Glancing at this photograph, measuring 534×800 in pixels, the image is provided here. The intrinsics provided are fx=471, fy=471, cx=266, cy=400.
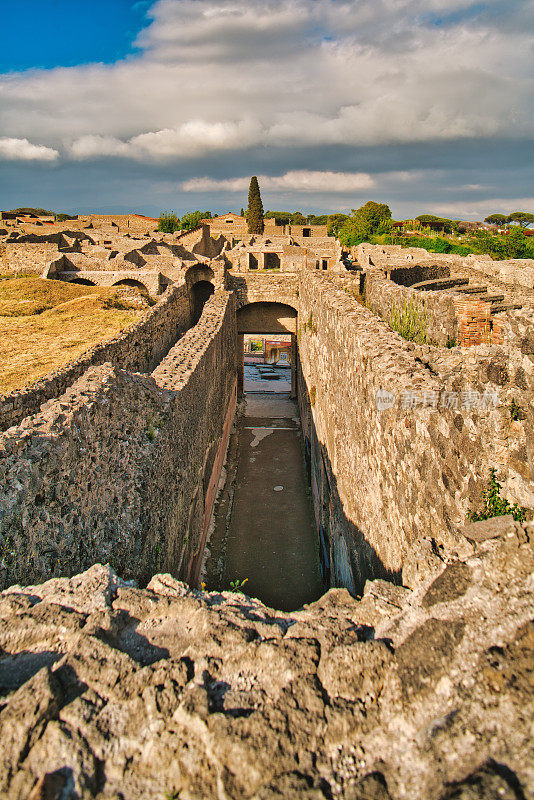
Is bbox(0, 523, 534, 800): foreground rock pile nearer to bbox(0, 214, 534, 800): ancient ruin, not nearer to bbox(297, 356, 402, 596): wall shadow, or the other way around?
bbox(0, 214, 534, 800): ancient ruin

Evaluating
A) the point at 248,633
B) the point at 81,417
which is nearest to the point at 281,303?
the point at 81,417

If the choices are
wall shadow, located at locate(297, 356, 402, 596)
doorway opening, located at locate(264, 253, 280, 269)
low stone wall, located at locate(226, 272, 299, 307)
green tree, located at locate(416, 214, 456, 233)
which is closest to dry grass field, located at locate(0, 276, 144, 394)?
low stone wall, located at locate(226, 272, 299, 307)

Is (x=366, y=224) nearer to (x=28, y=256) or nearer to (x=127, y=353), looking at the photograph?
(x=28, y=256)

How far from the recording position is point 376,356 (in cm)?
479

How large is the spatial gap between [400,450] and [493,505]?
3.68ft

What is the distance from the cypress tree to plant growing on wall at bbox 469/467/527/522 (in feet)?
187

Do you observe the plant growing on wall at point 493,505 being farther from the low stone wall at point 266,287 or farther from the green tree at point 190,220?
the green tree at point 190,220

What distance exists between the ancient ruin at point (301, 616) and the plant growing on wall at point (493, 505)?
0.7 inches

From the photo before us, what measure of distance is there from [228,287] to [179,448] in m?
13.8

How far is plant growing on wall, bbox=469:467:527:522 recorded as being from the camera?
2.74 metres

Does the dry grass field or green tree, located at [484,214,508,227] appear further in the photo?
green tree, located at [484,214,508,227]

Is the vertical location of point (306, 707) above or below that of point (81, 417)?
below

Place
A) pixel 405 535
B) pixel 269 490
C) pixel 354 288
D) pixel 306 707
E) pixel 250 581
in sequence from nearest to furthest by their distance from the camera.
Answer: pixel 306 707, pixel 405 535, pixel 250 581, pixel 354 288, pixel 269 490

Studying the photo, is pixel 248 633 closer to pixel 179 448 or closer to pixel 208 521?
pixel 179 448
